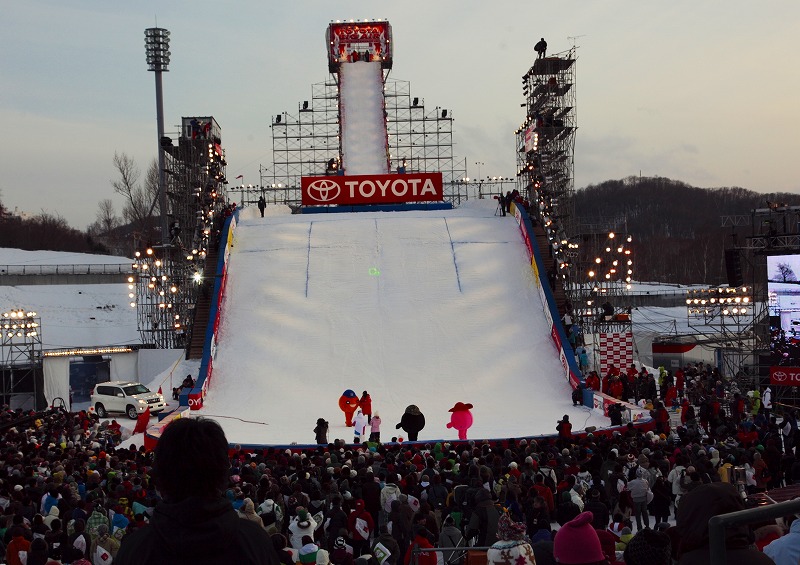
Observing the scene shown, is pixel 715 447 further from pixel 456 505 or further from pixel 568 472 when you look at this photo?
pixel 456 505

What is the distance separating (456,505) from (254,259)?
26400 millimetres

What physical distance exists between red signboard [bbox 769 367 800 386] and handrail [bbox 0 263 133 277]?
49.7 metres

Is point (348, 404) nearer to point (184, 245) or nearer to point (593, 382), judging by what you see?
point (593, 382)

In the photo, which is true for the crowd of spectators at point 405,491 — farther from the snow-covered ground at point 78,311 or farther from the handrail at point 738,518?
the snow-covered ground at point 78,311

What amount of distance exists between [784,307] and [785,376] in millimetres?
3383

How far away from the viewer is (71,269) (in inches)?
2778

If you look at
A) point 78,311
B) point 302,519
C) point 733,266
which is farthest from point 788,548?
point 78,311

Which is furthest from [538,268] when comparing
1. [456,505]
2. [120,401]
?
[456,505]

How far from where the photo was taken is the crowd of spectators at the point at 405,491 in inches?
390

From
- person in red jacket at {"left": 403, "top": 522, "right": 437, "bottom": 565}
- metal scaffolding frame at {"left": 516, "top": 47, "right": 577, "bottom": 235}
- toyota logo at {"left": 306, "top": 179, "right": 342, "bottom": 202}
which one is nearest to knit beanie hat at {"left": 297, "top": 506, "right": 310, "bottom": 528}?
person in red jacket at {"left": 403, "top": 522, "right": 437, "bottom": 565}

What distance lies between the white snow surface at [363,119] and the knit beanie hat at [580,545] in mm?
47303

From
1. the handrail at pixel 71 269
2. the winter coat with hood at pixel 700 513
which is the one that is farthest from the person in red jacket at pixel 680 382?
the handrail at pixel 71 269

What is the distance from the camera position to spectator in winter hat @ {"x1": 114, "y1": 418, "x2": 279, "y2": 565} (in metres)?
3.03

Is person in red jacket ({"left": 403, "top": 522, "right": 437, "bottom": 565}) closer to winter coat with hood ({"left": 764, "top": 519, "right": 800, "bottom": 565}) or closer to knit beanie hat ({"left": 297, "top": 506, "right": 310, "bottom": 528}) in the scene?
knit beanie hat ({"left": 297, "top": 506, "right": 310, "bottom": 528})
